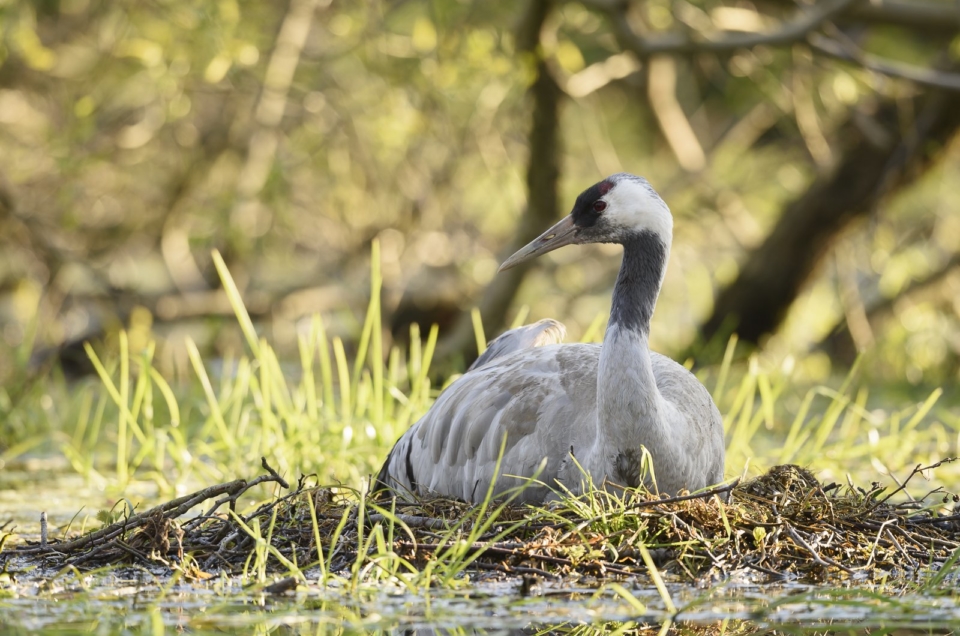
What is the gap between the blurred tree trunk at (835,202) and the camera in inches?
328

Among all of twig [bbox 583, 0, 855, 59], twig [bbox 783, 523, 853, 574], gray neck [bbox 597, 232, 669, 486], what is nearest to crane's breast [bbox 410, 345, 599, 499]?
gray neck [bbox 597, 232, 669, 486]

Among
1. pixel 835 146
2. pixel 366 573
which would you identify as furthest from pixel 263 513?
pixel 835 146

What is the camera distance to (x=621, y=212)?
4.39 meters

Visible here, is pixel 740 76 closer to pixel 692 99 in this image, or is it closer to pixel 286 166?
pixel 286 166

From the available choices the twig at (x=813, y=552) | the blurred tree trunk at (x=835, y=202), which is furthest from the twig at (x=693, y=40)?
the twig at (x=813, y=552)

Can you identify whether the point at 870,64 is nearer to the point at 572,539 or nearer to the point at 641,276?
the point at 641,276

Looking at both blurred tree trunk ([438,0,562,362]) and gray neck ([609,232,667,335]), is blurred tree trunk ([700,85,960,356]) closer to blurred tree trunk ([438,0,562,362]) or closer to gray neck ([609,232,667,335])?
blurred tree trunk ([438,0,562,362])

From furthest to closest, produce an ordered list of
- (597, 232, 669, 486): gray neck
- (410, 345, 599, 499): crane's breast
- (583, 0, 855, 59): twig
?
(583, 0, 855, 59): twig < (410, 345, 599, 499): crane's breast < (597, 232, 669, 486): gray neck

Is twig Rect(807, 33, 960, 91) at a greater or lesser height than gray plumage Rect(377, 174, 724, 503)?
greater

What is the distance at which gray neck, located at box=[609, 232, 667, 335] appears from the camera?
4.30 metres

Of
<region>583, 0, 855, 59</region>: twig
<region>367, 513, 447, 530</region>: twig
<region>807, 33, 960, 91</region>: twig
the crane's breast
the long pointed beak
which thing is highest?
<region>583, 0, 855, 59</region>: twig

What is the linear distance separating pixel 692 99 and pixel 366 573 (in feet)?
38.8

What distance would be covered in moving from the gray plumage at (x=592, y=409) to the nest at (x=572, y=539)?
16 cm

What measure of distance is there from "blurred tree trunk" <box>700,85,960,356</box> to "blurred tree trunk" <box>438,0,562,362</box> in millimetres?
1699
